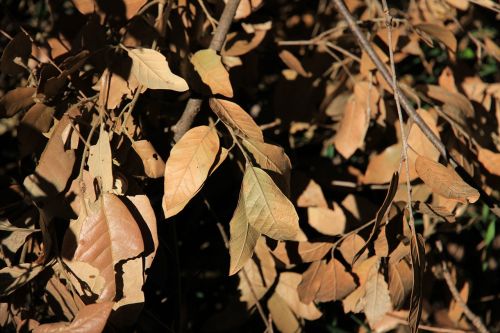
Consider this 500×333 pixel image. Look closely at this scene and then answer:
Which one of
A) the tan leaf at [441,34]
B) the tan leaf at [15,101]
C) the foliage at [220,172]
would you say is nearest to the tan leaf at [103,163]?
the foliage at [220,172]

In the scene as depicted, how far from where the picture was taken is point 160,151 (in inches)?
42.0

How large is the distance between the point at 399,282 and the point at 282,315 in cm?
27

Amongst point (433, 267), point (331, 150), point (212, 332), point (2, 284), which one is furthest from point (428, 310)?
point (2, 284)

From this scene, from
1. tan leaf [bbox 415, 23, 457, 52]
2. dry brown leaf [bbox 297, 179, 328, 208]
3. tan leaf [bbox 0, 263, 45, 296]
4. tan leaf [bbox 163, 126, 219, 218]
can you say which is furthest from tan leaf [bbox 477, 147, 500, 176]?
tan leaf [bbox 0, 263, 45, 296]

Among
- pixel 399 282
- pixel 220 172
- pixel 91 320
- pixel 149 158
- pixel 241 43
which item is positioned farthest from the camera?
pixel 220 172

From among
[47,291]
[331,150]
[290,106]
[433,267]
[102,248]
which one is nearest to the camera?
[102,248]

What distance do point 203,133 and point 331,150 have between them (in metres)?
0.65

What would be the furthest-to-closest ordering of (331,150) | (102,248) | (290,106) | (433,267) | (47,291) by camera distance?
1. (331,150)
2. (433,267)
3. (290,106)
4. (47,291)
5. (102,248)

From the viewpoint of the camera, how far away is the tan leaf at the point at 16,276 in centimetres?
83

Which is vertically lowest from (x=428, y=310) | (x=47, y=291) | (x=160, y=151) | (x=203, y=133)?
(x=428, y=310)

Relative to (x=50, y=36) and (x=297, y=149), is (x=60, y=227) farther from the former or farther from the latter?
(x=297, y=149)

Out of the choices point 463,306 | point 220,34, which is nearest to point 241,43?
point 220,34

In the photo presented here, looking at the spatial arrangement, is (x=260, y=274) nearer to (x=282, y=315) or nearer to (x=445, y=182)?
(x=282, y=315)

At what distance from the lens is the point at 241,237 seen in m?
0.82
